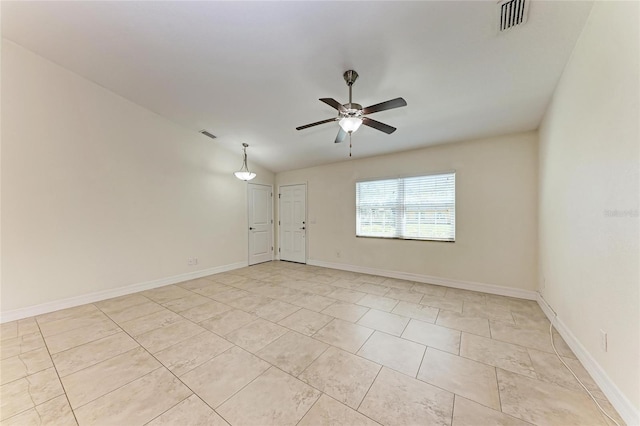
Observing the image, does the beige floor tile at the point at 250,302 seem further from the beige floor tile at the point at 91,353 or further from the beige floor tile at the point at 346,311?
the beige floor tile at the point at 91,353

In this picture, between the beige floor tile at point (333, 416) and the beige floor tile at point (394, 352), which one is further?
the beige floor tile at point (394, 352)

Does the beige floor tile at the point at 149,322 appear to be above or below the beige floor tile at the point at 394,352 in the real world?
below

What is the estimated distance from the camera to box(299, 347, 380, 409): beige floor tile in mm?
1688

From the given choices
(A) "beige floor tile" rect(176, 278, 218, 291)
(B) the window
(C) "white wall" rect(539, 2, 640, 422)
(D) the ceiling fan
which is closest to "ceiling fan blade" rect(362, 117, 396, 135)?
(D) the ceiling fan

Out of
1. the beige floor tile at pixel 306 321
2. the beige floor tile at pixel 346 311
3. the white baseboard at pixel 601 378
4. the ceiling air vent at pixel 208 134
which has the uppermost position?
the ceiling air vent at pixel 208 134

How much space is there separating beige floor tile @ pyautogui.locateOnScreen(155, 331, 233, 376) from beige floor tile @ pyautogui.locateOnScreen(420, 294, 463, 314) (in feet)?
8.83

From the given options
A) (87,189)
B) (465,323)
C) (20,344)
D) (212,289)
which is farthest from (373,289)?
(87,189)

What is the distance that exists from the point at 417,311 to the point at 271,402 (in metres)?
2.21

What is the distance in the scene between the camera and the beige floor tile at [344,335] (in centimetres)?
233

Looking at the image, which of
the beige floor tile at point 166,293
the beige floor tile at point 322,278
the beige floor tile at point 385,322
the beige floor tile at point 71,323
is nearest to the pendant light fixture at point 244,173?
the beige floor tile at point 166,293

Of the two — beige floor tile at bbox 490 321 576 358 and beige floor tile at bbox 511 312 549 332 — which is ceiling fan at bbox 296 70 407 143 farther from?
beige floor tile at bbox 511 312 549 332

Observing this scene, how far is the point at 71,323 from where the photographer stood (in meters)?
2.81

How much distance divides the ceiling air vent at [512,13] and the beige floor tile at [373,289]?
3436 millimetres

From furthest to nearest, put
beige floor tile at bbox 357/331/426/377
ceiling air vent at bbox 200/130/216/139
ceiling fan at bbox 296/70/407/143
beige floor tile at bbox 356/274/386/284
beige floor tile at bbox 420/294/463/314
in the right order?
ceiling air vent at bbox 200/130/216/139 < beige floor tile at bbox 356/274/386/284 < beige floor tile at bbox 420/294/463/314 < ceiling fan at bbox 296/70/407/143 < beige floor tile at bbox 357/331/426/377
